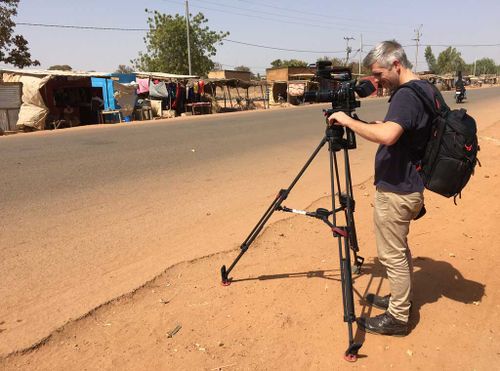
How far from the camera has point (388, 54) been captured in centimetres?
219

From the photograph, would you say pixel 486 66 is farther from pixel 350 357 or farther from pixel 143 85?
pixel 350 357

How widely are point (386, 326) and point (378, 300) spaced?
0.36 metres

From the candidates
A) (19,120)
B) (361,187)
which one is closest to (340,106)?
(361,187)

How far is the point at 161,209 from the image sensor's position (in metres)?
5.09

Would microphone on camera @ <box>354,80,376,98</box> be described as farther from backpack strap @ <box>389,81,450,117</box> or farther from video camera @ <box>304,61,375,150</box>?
backpack strap @ <box>389,81,450,117</box>

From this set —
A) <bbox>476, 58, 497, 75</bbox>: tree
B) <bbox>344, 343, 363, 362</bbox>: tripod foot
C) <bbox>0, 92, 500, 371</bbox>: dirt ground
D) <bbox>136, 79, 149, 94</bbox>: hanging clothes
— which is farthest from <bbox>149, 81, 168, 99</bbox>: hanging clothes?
<bbox>476, 58, 497, 75</bbox>: tree

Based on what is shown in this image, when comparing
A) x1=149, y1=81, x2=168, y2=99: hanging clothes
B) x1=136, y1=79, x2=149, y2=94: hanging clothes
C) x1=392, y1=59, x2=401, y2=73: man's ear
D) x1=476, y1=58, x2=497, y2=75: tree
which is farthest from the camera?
x1=476, y1=58, x2=497, y2=75: tree

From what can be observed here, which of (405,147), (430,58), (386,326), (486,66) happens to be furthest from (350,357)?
(486,66)

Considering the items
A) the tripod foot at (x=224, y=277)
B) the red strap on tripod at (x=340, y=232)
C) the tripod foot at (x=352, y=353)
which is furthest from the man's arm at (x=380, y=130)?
the tripod foot at (x=224, y=277)

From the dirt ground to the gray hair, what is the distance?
5.32 ft

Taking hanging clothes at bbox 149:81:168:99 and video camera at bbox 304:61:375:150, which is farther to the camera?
hanging clothes at bbox 149:81:168:99

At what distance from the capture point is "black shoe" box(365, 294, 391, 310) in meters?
2.85

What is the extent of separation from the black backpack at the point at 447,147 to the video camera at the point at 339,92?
0.34 meters

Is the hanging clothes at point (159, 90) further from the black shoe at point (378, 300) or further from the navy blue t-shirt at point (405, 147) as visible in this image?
the navy blue t-shirt at point (405, 147)
